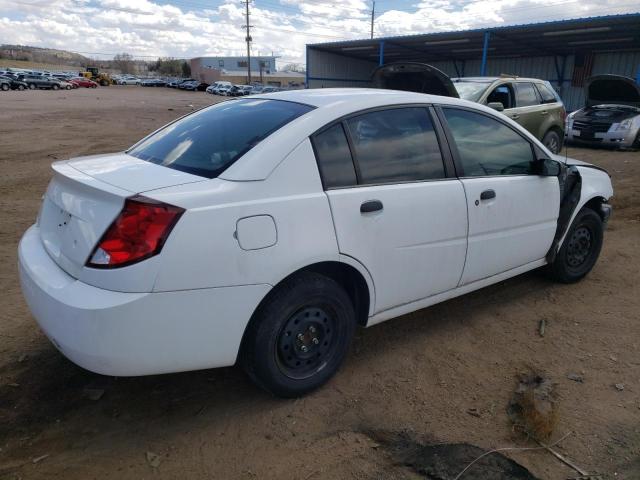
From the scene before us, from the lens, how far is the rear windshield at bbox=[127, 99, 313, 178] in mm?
2746

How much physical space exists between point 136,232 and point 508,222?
2.57 metres

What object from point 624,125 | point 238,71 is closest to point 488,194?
point 624,125

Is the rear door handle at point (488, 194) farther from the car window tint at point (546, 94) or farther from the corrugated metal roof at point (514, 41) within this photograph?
the corrugated metal roof at point (514, 41)

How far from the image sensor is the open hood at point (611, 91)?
12711 mm

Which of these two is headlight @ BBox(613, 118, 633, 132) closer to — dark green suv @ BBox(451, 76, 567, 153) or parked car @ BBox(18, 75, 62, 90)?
dark green suv @ BBox(451, 76, 567, 153)

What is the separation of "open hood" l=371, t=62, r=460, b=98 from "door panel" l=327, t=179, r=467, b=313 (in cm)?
330

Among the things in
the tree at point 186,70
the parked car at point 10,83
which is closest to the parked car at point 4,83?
the parked car at point 10,83

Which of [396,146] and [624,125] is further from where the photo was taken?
[624,125]

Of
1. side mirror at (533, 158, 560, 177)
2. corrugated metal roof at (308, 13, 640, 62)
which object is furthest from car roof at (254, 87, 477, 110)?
corrugated metal roof at (308, 13, 640, 62)

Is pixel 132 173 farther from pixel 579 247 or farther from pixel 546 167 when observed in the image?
pixel 579 247

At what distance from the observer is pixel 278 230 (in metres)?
2.51

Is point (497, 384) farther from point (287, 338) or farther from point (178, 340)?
point (178, 340)

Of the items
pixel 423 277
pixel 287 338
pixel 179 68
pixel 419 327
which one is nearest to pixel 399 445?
pixel 287 338

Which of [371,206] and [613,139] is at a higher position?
[371,206]
